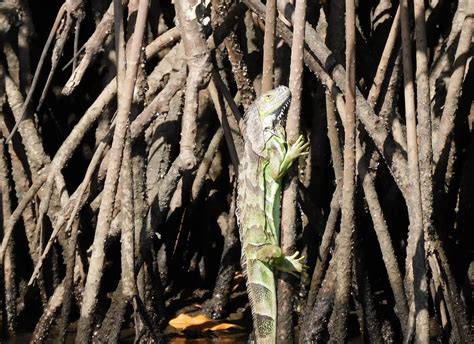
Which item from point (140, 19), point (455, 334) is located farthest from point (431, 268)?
point (140, 19)

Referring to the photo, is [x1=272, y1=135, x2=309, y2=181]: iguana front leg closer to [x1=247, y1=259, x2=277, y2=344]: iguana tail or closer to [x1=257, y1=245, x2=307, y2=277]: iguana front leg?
[x1=257, y1=245, x2=307, y2=277]: iguana front leg

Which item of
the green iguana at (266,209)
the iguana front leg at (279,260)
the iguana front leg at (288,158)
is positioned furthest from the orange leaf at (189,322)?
the iguana front leg at (288,158)

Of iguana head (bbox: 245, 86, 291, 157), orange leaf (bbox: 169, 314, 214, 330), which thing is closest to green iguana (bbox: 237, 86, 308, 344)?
iguana head (bbox: 245, 86, 291, 157)

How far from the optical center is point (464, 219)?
9.27 m

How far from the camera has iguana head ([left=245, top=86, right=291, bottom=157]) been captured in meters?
7.21

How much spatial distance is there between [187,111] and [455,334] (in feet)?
7.94

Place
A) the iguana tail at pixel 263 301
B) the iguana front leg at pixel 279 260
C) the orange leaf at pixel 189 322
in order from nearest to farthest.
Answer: the iguana front leg at pixel 279 260, the iguana tail at pixel 263 301, the orange leaf at pixel 189 322

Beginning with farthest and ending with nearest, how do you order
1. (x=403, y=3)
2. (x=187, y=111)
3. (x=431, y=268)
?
(x=431, y=268), (x=403, y=3), (x=187, y=111)

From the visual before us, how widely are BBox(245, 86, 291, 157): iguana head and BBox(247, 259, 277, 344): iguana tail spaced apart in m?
0.69

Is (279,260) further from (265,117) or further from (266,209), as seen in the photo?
(265,117)

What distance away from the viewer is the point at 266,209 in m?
7.16

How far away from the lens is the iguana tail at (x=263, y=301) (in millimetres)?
7176

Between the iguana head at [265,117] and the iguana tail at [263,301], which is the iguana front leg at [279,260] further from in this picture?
the iguana head at [265,117]

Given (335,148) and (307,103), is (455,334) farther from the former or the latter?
(307,103)
